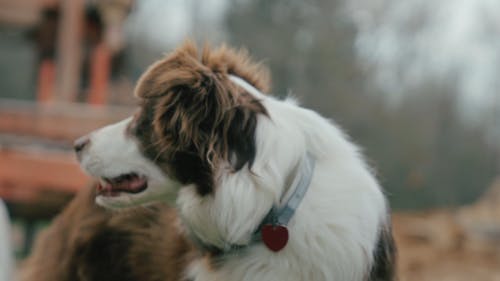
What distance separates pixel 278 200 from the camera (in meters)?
2.47

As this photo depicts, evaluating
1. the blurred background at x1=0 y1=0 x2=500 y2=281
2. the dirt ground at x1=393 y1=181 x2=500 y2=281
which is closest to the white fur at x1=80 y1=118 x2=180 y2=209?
the dirt ground at x1=393 y1=181 x2=500 y2=281

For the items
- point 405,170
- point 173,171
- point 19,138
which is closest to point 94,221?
point 173,171

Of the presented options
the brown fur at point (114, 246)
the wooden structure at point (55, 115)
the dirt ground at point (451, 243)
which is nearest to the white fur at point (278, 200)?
the brown fur at point (114, 246)

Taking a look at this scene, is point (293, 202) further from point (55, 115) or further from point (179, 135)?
point (55, 115)

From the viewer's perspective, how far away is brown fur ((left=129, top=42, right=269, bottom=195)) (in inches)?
98.5

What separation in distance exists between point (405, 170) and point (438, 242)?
394 centimetres

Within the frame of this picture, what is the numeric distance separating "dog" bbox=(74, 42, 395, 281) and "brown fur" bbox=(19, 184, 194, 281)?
0.21 m

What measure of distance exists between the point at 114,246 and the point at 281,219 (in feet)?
3.13

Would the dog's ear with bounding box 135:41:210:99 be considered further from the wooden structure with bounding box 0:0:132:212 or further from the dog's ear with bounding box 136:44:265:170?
the wooden structure with bounding box 0:0:132:212

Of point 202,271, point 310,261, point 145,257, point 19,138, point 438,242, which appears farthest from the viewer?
point 438,242

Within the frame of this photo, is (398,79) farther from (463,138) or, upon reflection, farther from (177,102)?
(177,102)

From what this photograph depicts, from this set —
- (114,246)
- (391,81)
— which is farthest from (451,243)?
(114,246)

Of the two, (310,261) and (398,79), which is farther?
(398,79)

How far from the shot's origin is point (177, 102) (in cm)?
258
